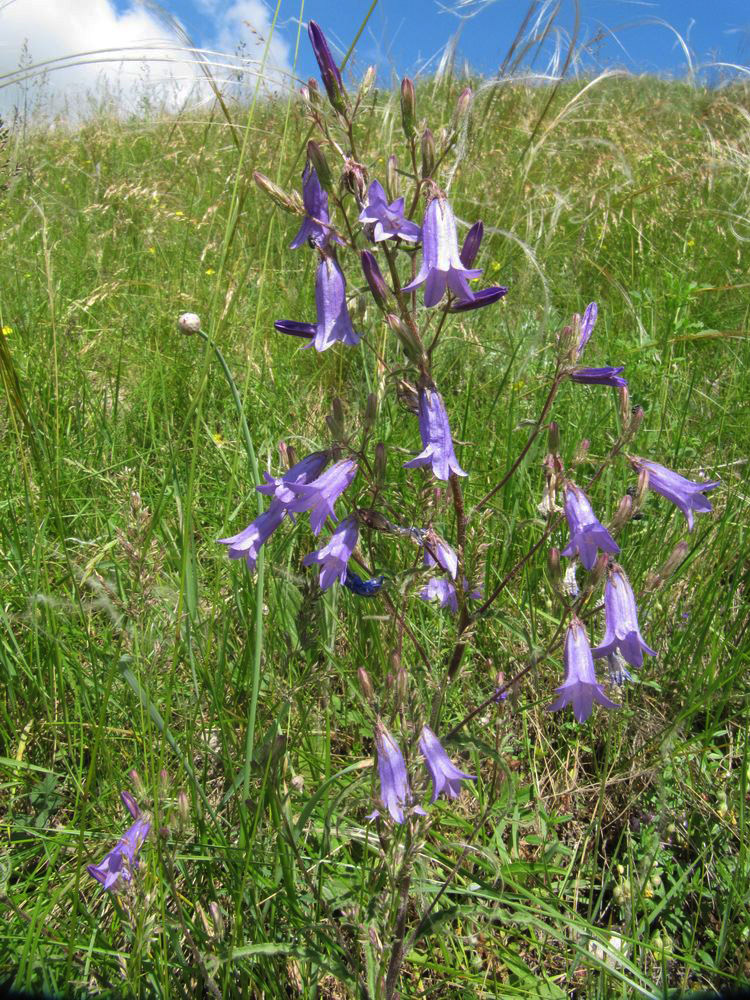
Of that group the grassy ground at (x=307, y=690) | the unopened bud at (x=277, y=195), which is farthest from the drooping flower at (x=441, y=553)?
the unopened bud at (x=277, y=195)

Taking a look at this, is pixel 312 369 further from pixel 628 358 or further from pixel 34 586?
pixel 34 586

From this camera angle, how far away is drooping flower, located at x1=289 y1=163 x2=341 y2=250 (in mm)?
1303

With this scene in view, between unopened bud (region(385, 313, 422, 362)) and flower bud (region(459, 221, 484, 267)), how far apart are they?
0.54ft

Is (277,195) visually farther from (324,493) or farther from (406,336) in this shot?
(324,493)

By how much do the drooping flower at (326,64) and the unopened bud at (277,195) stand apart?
17 cm

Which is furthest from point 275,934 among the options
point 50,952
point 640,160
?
point 640,160

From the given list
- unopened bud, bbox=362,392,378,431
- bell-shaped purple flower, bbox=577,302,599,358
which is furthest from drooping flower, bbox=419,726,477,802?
bell-shaped purple flower, bbox=577,302,599,358

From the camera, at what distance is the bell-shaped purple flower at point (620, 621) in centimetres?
130

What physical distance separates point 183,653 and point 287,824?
2.39 feet

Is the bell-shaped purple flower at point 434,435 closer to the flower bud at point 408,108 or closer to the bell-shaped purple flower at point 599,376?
the bell-shaped purple flower at point 599,376

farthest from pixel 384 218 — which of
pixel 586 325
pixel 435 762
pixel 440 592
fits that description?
pixel 435 762

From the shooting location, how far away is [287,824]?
4.27ft

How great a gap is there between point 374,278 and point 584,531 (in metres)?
0.58

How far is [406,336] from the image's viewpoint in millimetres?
1195
